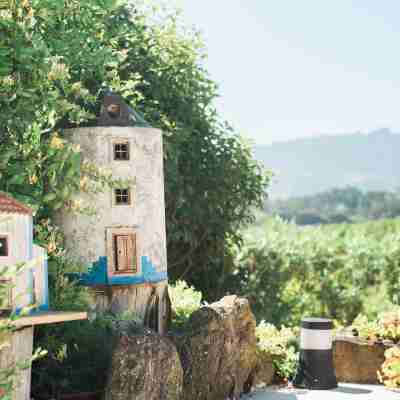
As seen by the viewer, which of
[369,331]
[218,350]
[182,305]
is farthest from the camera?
[369,331]

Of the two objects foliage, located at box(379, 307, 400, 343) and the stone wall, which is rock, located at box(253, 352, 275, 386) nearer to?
the stone wall

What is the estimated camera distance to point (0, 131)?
11.9 m

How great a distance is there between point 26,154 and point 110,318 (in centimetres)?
273

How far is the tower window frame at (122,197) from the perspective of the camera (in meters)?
12.7

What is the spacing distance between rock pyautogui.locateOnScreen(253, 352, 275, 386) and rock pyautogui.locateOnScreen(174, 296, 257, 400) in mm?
636

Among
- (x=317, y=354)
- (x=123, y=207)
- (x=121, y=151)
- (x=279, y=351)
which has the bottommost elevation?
(x=279, y=351)

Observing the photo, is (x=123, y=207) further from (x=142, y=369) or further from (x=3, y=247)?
(x=3, y=247)

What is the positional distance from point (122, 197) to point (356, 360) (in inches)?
219

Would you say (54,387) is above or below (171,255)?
below

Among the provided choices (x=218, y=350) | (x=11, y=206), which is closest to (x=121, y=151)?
(x=218, y=350)

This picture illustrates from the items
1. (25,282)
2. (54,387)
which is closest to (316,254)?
(54,387)

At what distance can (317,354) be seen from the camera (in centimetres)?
1371

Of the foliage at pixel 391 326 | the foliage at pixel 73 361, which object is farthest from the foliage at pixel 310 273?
the foliage at pixel 73 361

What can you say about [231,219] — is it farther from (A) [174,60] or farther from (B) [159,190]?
(B) [159,190]
